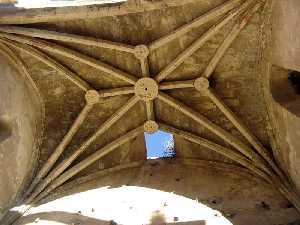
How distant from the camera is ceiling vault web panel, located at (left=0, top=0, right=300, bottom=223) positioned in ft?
33.5

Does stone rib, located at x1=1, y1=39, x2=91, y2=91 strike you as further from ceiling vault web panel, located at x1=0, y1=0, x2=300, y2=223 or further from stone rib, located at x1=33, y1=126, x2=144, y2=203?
stone rib, located at x1=33, y1=126, x2=144, y2=203

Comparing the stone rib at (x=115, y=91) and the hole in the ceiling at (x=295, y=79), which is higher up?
the stone rib at (x=115, y=91)

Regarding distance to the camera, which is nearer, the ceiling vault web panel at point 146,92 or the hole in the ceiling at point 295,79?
the hole in the ceiling at point 295,79

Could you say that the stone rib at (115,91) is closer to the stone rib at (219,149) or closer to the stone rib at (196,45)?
the stone rib at (196,45)

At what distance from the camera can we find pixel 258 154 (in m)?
10.9

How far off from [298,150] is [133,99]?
4407 mm

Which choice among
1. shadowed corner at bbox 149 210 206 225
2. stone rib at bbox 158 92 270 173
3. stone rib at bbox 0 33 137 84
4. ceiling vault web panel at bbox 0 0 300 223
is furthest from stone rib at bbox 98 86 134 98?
shadowed corner at bbox 149 210 206 225

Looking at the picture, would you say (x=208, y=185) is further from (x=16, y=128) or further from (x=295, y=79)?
(x=16, y=128)

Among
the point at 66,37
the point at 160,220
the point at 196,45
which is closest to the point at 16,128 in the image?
the point at 66,37

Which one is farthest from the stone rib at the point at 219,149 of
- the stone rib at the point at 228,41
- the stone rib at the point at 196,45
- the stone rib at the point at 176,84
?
the stone rib at the point at 228,41

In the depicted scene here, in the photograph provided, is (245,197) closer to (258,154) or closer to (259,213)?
(259,213)

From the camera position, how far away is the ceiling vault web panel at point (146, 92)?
10.2 metres

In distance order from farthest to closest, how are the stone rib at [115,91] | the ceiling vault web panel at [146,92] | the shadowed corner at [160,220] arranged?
the stone rib at [115,91], the ceiling vault web panel at [146,92], the shadowed corner at [160,220]

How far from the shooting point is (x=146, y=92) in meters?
11.7
